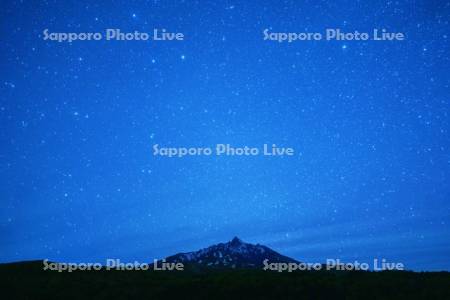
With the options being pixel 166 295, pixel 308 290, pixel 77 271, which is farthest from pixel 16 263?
pixel 308 290

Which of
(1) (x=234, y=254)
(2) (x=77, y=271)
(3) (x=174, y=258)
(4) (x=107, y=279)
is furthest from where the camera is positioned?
(1) (x=234, y=254)

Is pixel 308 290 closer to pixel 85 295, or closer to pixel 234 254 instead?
pixel 85 295

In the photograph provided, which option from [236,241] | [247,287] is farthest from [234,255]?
[247,287]

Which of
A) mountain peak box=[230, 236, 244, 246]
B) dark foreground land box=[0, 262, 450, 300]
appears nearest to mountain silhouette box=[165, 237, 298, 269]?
mountain peak box=[230, 236, 244, 246]

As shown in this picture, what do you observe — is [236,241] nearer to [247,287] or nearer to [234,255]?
[234,255]

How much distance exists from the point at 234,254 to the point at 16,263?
91.4 meters

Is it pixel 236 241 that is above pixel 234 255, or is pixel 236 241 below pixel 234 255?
above

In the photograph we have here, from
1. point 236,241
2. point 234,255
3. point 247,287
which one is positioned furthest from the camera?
point 236,241

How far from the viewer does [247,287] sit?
23.6 m

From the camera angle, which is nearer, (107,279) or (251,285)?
(251,285)

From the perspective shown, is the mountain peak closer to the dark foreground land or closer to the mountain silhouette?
the mountain silhouette

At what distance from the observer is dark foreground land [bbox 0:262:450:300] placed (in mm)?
22750

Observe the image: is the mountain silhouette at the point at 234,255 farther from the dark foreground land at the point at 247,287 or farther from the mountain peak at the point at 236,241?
the dark foreground land at the point at 247,287

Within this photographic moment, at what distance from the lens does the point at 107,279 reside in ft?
92.8
